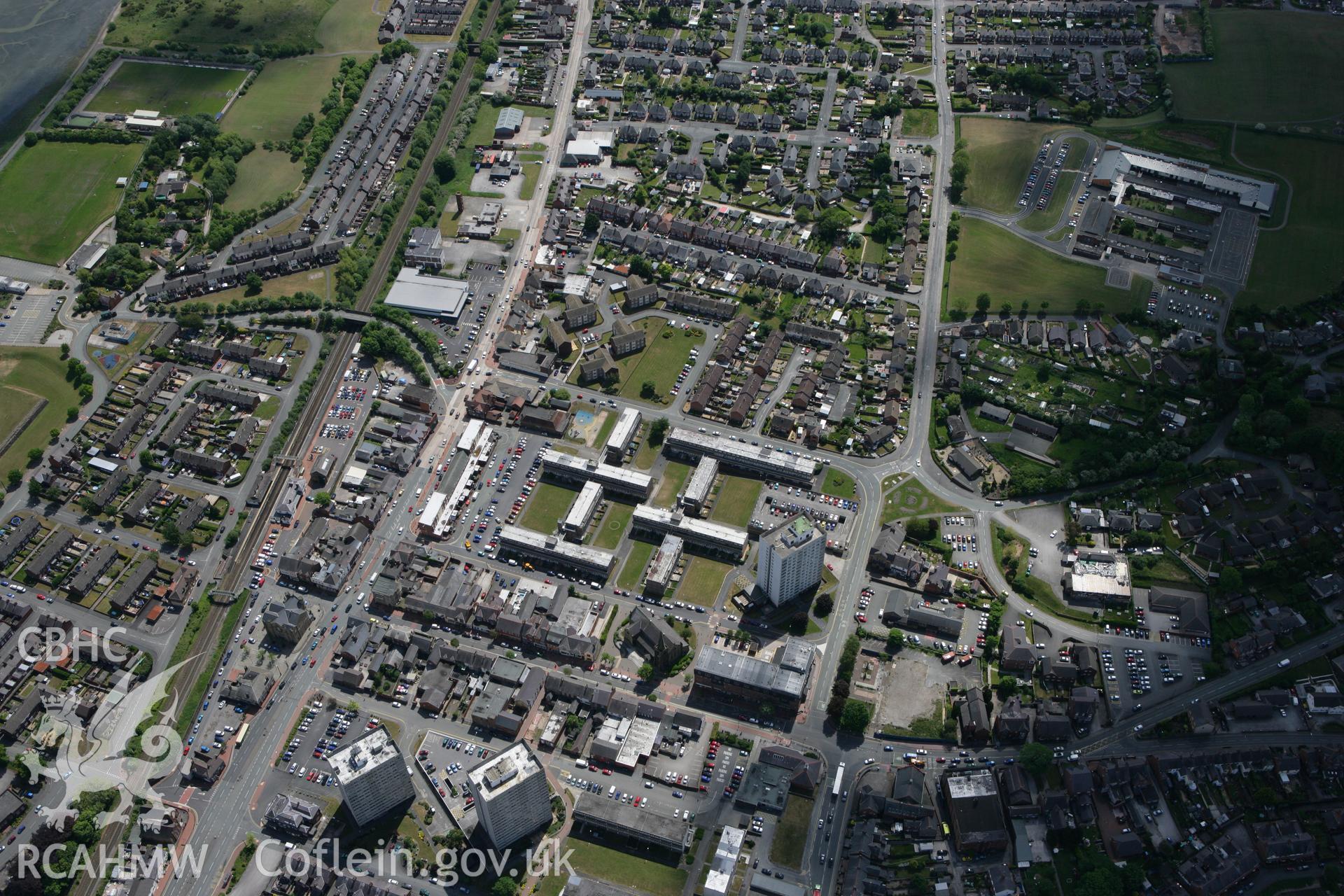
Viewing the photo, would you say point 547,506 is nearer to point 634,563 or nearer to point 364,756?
point 634,563

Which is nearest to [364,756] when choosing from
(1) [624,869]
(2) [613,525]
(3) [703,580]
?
(1) [624,869]

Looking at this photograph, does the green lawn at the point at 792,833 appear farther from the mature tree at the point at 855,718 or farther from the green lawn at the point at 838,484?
the green lawn at the point at 838,484

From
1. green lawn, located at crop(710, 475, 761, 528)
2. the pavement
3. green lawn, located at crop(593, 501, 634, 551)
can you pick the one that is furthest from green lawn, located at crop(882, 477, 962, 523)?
green lawn, located at crop(593, 501, 634, 551)

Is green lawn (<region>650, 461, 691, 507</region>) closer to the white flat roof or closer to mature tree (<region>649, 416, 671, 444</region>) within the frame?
mature tree (<region>649, 416, 671, 444</region>)

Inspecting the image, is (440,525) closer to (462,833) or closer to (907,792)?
(462,833)

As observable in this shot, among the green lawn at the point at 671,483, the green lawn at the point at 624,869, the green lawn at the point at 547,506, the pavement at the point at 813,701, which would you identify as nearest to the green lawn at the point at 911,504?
the pavement at the point at 813,701

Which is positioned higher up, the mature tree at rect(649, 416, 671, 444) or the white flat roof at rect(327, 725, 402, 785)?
the mature tree at rect(649, 416, 671, 444)
